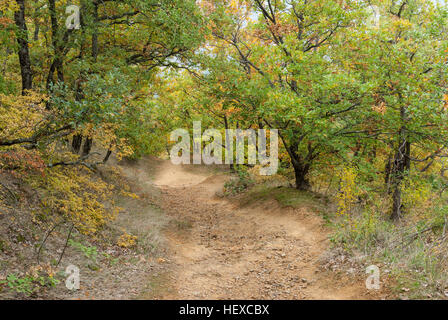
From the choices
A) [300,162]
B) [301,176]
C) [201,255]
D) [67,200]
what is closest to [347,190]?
[201,255]

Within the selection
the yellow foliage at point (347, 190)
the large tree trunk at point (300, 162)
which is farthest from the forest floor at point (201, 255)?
the yellow foliage at point (347, 190)

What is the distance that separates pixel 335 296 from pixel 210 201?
1153 centimetres

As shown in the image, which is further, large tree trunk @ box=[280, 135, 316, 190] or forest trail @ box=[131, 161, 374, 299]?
large tree trunk @ box=[280, 135, 316, 190]

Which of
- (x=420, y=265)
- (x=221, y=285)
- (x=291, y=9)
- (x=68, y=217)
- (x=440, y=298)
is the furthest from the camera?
(x=291, y=9)

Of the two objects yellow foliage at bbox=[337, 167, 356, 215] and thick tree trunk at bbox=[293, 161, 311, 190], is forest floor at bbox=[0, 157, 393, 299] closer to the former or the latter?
thick tree trunk at bbox=[293, 161, 311, 190]

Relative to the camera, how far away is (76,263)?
6.41 m

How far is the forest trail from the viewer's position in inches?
247

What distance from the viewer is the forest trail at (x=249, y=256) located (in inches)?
247

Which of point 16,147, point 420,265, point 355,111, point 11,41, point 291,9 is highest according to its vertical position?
point 291,9

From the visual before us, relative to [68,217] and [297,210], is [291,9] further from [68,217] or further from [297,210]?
[68,217]

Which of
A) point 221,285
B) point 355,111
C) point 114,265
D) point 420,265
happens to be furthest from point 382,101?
point 114,265

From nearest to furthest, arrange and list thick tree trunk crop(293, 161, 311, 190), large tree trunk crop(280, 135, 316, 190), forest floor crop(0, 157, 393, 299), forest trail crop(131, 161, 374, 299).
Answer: forest floor crop(0, 157, 393, 299) < forest trail crop(131, 161, 374, 299) < large tree trunk crop(280, 135, 316, 190) < thick tree trunk crop(293, 161, 311, 190)

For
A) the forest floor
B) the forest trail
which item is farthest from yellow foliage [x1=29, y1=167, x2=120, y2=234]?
the forest trail

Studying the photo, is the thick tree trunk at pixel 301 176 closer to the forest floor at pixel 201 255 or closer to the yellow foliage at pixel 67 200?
the forest floor at pixel 201 255
